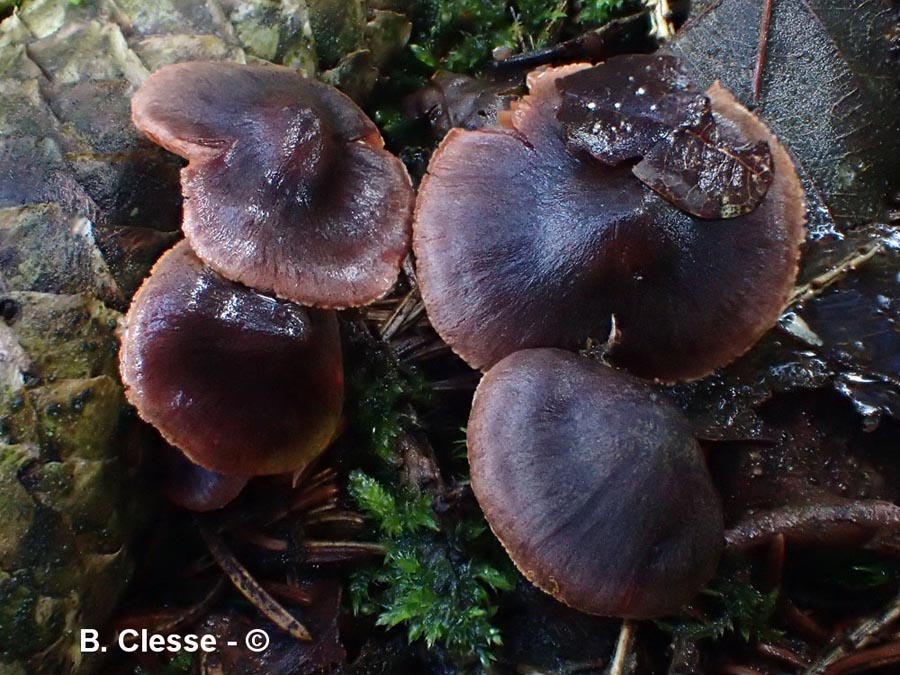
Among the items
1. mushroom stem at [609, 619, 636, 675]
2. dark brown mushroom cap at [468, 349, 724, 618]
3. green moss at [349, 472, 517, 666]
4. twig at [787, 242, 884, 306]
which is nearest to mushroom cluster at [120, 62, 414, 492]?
green moss at [349, 472, 517, 666]

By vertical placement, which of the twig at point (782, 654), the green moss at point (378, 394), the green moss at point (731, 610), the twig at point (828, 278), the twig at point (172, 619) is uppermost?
the twig at point (828, 278)

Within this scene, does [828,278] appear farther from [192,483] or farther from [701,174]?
[192,483]

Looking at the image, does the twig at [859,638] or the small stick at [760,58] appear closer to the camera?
the twig at [859,638]

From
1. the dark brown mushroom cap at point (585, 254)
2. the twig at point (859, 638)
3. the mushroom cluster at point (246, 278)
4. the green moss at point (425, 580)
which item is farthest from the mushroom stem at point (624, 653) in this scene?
the mushroom cluster at point (246, 278)

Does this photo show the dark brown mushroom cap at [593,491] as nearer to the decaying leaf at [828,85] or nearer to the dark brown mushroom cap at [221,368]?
the dark brown mushroom cap at [221,368]

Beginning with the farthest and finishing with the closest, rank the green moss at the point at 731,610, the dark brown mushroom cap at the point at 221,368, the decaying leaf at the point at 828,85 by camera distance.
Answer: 1. the decaying leaf at the point at 828,85
2. the green moss at the point at 731,610
3. the dark brown mushroom cap at the point at 221,368

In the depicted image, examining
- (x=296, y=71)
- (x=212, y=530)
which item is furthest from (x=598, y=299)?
(x=212, y=530)
